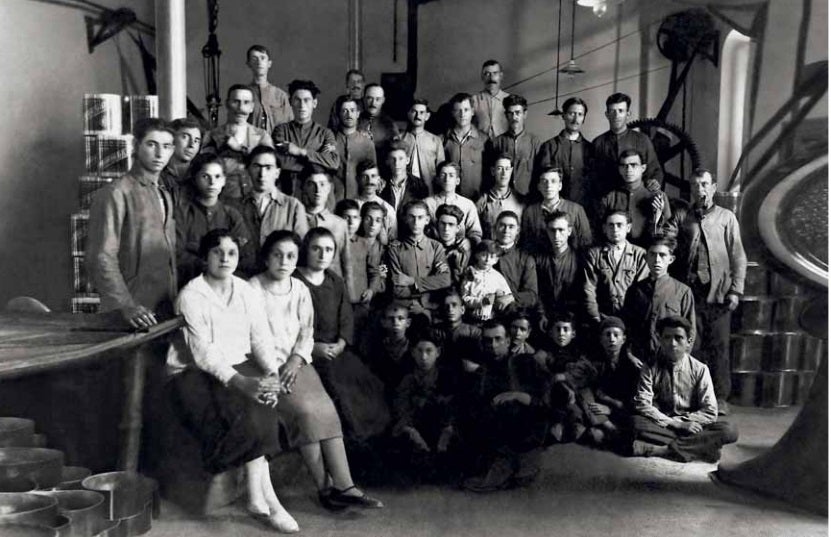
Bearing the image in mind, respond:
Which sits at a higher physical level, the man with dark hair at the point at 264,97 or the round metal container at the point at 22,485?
the man with dark hair at the point at 264,97

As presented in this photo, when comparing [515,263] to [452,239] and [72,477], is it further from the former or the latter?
[72,477]

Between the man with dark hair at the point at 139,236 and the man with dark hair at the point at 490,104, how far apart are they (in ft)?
3.61

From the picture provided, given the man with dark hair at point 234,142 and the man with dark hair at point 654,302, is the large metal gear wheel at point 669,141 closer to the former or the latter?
the man with dark hair at point 654,302

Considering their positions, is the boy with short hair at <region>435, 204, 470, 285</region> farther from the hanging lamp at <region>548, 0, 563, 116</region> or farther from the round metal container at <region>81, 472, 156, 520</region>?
the round metal container at <region>81, 472, 156, 520</region>

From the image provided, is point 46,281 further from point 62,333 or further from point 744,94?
point 744,94

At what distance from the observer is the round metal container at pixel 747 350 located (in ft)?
11.4

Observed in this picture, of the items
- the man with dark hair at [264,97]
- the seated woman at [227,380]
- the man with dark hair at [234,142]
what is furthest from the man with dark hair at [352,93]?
the seated woman at [227,380]

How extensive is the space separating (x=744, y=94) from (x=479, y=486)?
1.61 m

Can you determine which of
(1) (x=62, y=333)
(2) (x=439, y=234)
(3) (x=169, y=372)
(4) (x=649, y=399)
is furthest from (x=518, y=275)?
(1) (x=62, y=333)

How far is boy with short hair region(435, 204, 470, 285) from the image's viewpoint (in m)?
3.76

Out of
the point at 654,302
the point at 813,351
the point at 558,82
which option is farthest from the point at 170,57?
the point at 813,351

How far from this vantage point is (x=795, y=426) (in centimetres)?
342

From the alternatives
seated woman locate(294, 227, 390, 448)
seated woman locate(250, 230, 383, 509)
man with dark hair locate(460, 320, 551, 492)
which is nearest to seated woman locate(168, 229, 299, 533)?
seated woman locate(250, 230, 383, 509)

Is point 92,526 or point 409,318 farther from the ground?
point 409,318
